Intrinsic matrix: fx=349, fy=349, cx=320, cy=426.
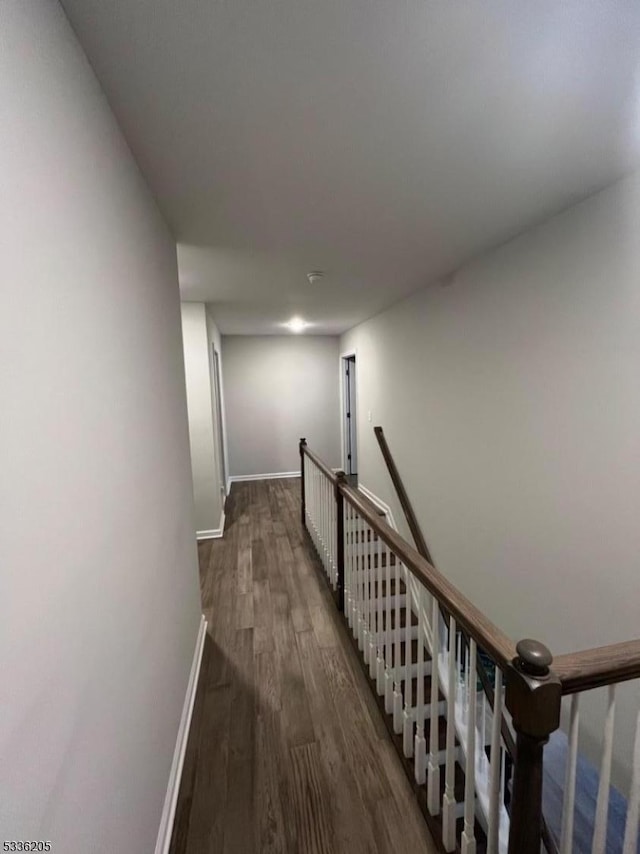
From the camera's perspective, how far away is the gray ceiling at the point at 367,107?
78 centimetres

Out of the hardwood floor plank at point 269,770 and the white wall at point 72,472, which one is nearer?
the white wall at point 72,472

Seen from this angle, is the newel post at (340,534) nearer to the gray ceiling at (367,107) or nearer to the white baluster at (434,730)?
the white baluster at (434,730)

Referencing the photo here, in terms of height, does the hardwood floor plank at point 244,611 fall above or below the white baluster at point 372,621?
below

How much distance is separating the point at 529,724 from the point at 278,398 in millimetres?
5372

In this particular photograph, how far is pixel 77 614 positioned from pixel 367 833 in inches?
54.8

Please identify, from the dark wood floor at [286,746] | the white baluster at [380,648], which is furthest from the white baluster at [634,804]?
the white baluster at [380,648]

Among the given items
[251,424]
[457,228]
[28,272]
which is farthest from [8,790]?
[251,424]

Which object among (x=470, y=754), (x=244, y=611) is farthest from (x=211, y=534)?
(x=470, y=754)

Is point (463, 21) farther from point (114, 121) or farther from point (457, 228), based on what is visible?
point (457, 228)

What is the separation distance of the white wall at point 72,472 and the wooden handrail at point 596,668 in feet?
3.26

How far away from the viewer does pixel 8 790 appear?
0.49 metres

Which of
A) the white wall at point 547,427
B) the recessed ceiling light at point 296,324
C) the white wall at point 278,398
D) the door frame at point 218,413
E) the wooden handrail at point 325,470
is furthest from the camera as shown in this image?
the white wall at point 278,398

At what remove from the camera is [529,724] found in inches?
28.9

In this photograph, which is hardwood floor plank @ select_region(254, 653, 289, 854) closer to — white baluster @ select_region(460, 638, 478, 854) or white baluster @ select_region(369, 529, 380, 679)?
white baluster @ select_region(369, 529, 380, 679)
